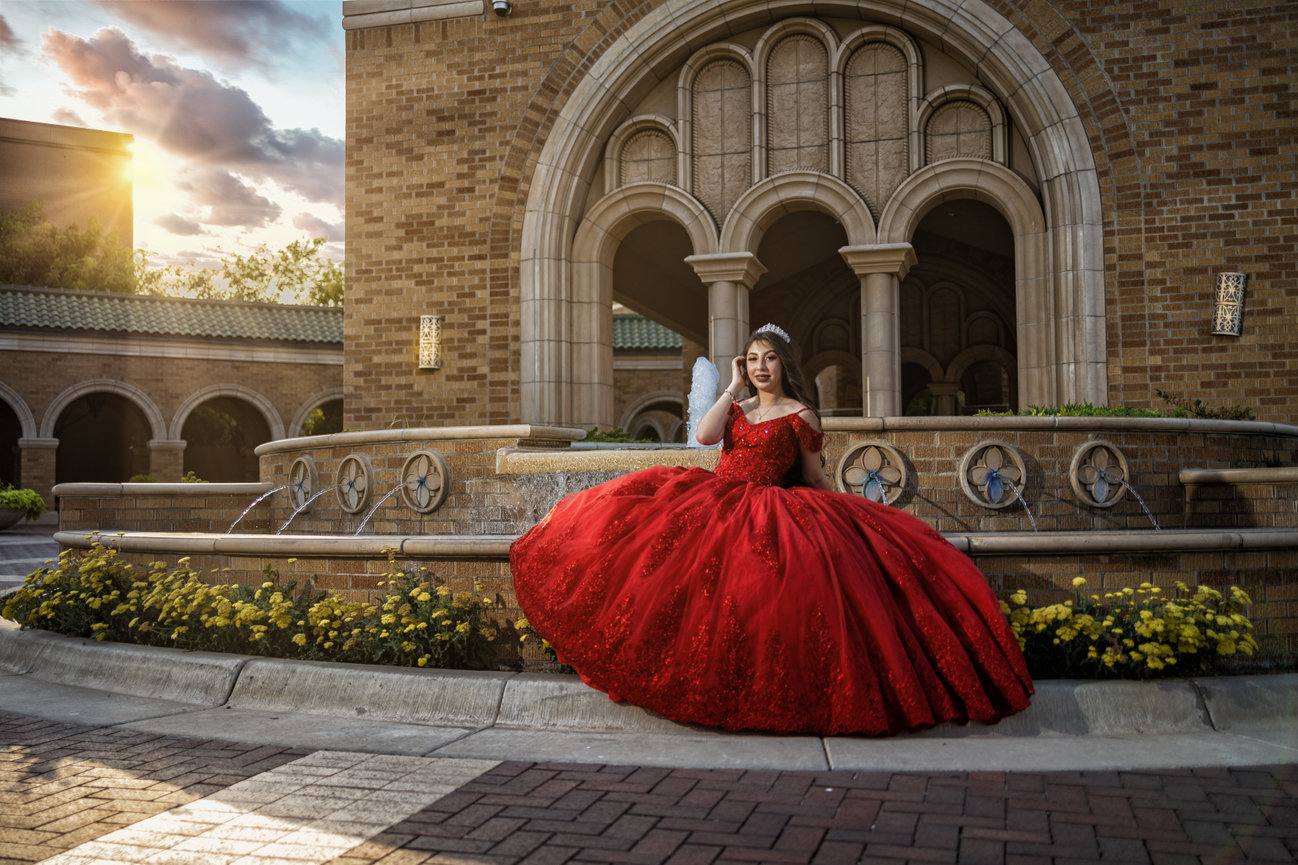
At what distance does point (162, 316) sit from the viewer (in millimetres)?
26484

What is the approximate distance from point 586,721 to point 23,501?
2270cm

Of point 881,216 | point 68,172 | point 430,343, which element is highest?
point 68,172

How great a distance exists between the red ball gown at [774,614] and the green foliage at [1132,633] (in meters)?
0.49

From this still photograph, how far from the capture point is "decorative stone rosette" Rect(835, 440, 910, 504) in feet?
23.8

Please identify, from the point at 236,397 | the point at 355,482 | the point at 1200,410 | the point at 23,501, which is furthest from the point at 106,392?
the point at 1200,410

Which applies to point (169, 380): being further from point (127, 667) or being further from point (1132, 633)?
point (1132, 633)

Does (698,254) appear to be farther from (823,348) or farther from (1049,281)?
(823,348)

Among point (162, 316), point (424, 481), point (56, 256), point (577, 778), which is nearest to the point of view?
point (577, 778)

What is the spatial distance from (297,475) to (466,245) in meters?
4.20

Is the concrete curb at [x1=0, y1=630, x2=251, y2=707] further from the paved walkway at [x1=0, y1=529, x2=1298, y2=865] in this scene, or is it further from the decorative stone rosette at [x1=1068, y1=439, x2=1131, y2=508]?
the decorative stone rosette at [x1=1068, y1=439, x2=1131, y2=508]

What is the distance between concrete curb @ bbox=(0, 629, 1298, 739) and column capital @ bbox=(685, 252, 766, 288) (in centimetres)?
822

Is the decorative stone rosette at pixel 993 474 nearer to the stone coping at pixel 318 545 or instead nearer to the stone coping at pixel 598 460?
the stone coping at pixel 598 460

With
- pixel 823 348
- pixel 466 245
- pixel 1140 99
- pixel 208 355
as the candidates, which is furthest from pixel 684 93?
pixel 208 355

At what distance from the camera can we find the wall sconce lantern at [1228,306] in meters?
10.8
